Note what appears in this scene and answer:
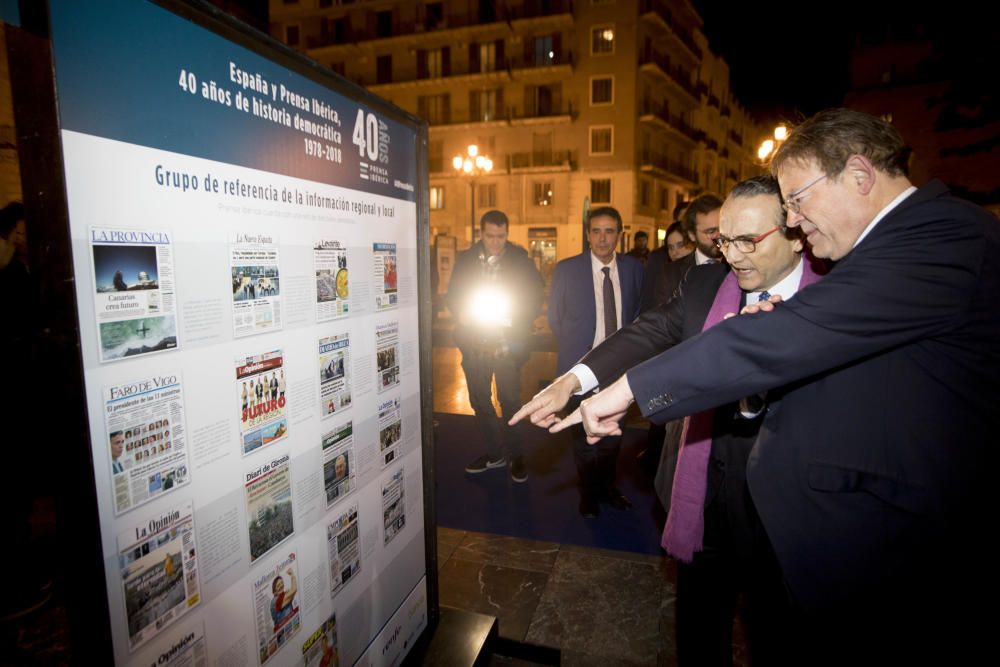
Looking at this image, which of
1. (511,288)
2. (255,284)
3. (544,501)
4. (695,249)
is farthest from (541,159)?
(255,284)

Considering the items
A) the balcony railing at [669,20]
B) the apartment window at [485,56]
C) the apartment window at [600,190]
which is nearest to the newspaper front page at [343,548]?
the apartment window at [600,190]

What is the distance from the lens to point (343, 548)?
71.9 inches

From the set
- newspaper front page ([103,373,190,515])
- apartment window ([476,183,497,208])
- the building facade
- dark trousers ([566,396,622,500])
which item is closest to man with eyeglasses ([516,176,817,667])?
newspaper front page ([103,373,190,515])

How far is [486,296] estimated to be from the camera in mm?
4488

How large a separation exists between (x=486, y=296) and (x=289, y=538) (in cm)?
310

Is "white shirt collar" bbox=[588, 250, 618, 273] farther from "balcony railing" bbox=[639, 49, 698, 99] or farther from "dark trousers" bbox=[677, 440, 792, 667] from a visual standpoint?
"balcony railing" bbox=[639, 49, 698, 99]

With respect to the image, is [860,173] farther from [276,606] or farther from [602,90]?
[602,90]

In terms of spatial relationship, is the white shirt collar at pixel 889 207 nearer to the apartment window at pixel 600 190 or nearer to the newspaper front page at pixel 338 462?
the newspaper front page at pixel 338 462

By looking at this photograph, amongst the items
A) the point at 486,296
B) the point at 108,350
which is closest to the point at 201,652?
the point at 108,350

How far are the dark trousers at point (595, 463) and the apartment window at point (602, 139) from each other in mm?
27163

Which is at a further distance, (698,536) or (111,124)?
(698,536)

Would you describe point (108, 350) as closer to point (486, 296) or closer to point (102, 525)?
point (102, 525)

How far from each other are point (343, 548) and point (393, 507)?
1.10 feet

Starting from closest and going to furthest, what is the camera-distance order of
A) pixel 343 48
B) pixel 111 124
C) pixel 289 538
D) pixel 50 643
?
1. pixel 111 124
2. pixel 289 538
3. pixel 50 643
4. pixel 343 48
